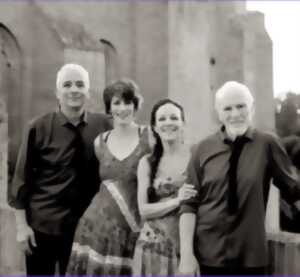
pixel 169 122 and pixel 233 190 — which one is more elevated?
pixel 169 122

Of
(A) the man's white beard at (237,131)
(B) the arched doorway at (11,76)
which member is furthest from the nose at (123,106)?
(B) the arched doorway at (11,76)

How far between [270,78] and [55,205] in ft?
59.0

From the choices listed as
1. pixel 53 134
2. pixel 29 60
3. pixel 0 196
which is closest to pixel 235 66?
pixel 29 60

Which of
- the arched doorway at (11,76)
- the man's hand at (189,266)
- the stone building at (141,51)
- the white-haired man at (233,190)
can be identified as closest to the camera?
the white-haired man at (233,190)

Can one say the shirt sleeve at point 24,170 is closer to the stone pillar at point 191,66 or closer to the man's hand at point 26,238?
the man's hand at point 26,238

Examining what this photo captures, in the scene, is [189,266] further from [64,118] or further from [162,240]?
[64,118]

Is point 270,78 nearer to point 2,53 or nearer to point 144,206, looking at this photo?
point 2,53

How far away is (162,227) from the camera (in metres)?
4.27

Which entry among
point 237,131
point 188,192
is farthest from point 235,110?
point 188,192

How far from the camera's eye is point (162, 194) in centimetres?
426

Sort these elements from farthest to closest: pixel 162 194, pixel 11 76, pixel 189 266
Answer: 1. pixel 11 76
2. pixel 162 194
3. pixel 189 266

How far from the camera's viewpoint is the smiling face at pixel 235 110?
11.9 feet

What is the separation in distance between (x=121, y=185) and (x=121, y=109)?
564 mm

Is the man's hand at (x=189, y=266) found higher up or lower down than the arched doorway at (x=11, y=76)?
lower down
